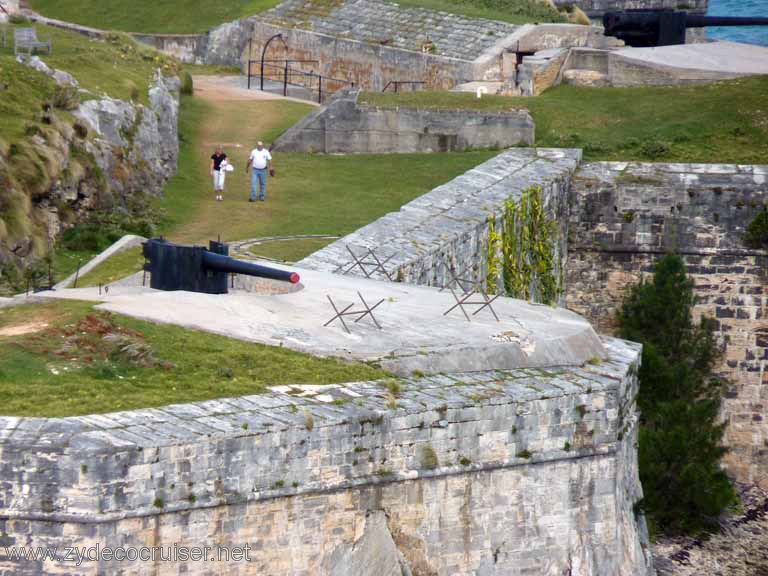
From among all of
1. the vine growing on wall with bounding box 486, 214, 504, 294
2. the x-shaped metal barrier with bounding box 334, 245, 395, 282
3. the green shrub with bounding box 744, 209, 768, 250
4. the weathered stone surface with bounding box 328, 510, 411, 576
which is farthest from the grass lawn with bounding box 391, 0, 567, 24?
the weathered stone surface with bounding box 328, 510, 411, 576

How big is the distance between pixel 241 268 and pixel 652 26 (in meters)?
28.6

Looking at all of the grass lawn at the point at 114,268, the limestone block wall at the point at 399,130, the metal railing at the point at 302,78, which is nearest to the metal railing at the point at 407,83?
A: the metal railing at the point at 302,78

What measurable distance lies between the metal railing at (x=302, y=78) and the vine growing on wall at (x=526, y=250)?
1395 cm

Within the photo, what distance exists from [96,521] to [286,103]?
27.7 metres

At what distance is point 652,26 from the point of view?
4716 centimetres

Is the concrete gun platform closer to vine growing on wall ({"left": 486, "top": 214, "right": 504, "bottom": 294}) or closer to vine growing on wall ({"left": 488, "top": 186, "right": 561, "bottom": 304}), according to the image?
vine growing on wall ({"left": 486, "top": 214, "right": 504, "bottom": 294})

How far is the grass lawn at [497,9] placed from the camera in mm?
49688

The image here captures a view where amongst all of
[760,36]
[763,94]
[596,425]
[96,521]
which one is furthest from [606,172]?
[760,36]

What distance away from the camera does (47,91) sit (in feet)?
102

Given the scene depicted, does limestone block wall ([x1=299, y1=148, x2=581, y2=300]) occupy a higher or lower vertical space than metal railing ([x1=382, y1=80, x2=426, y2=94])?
lower

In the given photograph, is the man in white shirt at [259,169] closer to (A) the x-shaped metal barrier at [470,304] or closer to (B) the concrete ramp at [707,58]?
(A) the x-shaped metal barrier at [470,304]

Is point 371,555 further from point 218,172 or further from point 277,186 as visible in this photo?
point 277,186

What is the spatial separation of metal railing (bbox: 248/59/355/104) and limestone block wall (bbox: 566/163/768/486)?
474 inches

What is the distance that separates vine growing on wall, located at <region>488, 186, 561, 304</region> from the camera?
3030 centimetres
